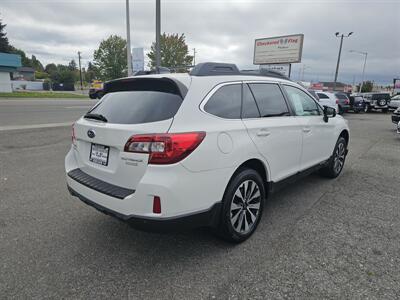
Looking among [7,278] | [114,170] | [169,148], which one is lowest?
[7,278]

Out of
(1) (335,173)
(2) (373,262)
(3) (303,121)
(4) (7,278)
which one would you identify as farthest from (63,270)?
(1) (335,173)

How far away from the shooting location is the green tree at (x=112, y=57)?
60.6 m

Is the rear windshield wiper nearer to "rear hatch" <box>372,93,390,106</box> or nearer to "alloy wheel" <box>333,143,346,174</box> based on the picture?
"alloy wheel" <box>333,143,346,174</box>

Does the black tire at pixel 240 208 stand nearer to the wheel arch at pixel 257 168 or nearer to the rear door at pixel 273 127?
the wheel arch at pixel 257 168

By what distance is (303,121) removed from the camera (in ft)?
12.4

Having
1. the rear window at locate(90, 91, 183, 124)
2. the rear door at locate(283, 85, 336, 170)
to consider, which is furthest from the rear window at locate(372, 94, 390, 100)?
the rear window at locate(90, 91, 183, 124)

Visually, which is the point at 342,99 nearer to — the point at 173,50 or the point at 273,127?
the point at 273,127

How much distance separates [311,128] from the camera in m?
3.96

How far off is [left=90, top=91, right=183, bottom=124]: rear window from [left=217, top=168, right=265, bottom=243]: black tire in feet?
3.06

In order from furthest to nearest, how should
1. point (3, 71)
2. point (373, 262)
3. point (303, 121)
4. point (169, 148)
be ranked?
point (3, 71)
point (303, 121)
point (373, 262)
point (169, 148)

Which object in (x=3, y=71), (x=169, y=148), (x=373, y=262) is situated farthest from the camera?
(x=3, y=71)

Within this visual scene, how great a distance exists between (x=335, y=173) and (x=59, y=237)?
4615mm

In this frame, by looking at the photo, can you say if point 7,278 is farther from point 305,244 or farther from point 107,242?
point 305,244

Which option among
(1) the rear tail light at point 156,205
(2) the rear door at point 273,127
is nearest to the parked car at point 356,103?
(2) the rear door at point 273,127
